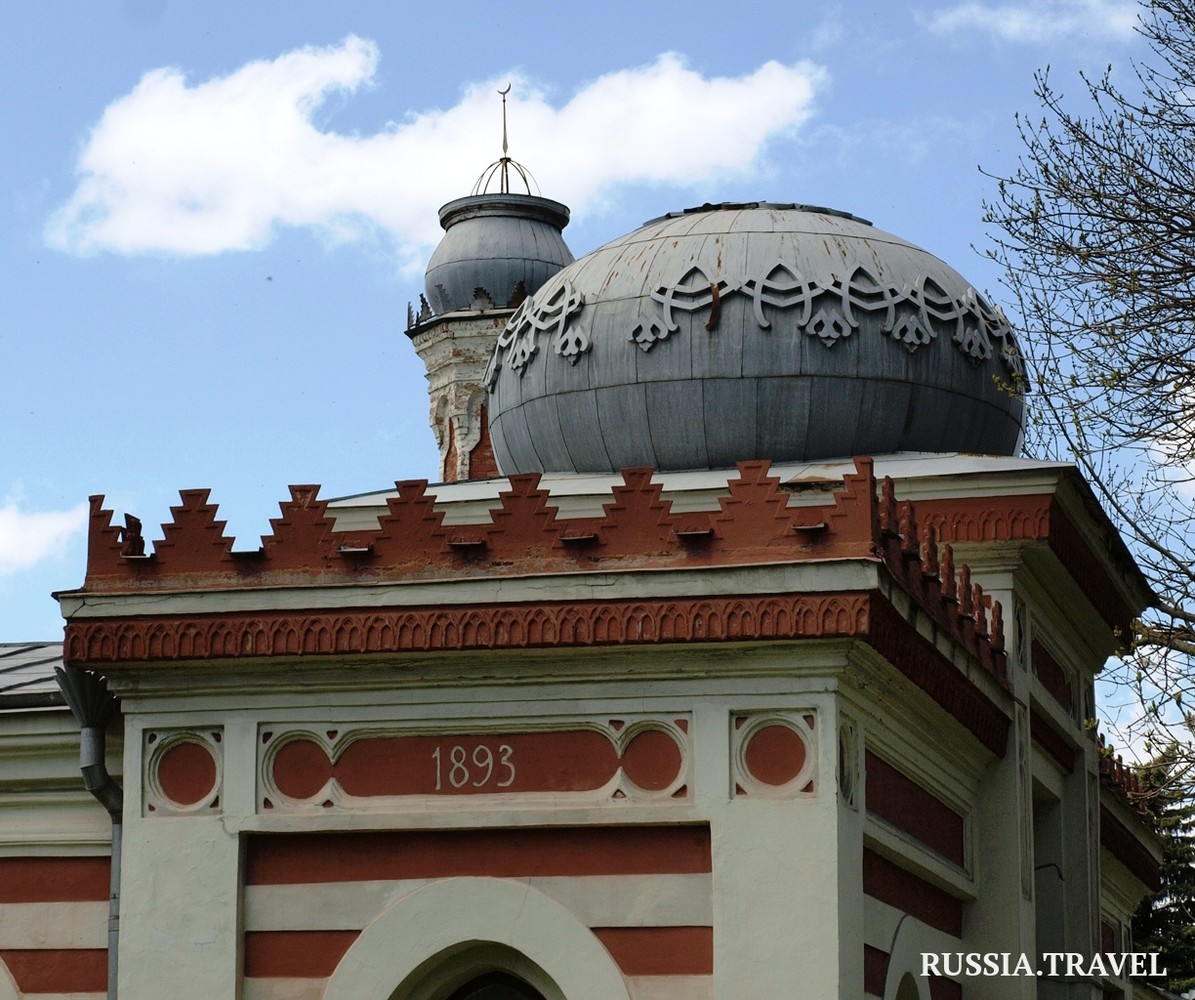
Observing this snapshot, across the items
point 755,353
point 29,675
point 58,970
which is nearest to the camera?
point 58,970

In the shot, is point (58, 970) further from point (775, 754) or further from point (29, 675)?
point (775, 754)

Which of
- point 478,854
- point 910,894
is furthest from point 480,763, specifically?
point 910,894

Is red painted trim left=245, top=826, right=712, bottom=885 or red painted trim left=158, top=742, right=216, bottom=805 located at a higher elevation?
red painted trim left=158, top=742, right=216, bottom=805

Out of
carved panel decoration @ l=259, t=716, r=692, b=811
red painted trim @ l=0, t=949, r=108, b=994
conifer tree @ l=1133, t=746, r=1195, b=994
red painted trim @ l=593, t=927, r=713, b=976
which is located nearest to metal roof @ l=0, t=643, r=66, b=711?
red painted trim @ l=0, t=949, r=108, b=994

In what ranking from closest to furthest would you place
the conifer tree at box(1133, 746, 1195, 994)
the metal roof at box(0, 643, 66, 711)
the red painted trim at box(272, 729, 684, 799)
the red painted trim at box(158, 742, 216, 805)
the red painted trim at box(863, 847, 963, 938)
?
1. the red painted trim at box(272, 729, 684, 799)
2. the red painted trim at box(158, 742, 216, 805)
3. the red painted trim at box(863, 847, 963, 938)
4. the metal roof at box(0, 643, 66, 711)
5. the conifer tree at box(1133, 746, 1195, 994)

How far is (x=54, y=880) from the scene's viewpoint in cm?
1218

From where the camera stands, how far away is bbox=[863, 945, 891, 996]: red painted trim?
11094mm

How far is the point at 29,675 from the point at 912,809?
232 inches

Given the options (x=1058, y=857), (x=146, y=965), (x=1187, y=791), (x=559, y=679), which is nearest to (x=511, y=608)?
(x=559, y=679)

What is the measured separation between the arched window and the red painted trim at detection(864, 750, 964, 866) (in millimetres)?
1979

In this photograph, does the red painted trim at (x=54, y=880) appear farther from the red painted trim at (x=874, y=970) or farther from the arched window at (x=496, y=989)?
the red painted trim at (x=874, y=970)

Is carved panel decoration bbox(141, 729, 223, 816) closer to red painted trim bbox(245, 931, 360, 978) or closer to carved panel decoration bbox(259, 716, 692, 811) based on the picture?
carved panel decoration bbox(259, 716, 692, 811)

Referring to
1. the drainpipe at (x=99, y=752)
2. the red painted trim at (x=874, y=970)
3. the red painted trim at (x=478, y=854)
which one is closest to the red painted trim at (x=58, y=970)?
the drainpipe at (x=99, y=752)

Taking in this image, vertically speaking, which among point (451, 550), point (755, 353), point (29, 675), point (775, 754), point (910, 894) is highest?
point (755, 353)
